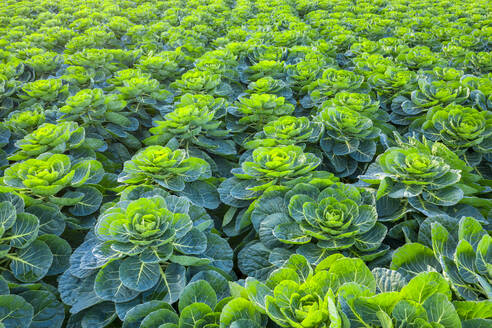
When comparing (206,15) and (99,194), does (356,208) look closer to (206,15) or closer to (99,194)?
(99,194)

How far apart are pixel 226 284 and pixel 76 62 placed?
11.5 feet

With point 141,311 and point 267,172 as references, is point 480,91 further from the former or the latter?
point 141,311

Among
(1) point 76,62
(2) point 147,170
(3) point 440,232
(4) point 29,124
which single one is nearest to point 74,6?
(1) point 76,62

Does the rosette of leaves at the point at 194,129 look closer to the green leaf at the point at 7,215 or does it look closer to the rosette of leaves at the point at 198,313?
the green leaf at the point at 7,215

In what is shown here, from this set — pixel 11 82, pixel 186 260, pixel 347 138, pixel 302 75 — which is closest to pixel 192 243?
pixel 186 260

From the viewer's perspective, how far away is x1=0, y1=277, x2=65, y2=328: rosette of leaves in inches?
54.9

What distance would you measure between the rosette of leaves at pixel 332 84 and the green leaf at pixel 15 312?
254 cm

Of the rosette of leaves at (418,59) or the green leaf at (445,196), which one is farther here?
the rosette of leaves at (418,59)

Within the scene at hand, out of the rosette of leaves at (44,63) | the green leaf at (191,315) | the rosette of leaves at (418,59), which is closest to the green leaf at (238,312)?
the green leaf at (191,315)

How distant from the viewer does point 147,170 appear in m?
1.95

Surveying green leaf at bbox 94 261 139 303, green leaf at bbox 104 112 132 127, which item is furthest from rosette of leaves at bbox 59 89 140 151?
green leaf at bbox 94 261 139 303

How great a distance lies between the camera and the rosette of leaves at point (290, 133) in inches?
92.4

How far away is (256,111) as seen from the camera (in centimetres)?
284

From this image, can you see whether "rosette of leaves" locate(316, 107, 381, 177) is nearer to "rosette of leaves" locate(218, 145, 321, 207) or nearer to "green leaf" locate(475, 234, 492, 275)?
"rosette of leaves" locate(218, 145, 321, 207)
